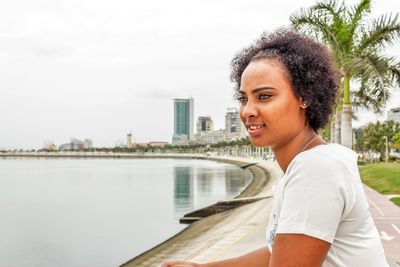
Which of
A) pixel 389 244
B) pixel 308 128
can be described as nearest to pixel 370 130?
pixel 389 244

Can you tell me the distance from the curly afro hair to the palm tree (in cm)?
1183

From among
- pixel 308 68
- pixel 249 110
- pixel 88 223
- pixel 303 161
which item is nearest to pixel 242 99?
pixel 249 110

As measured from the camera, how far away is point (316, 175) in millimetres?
1230

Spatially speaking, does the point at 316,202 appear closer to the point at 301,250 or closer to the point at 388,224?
the point at 301,250

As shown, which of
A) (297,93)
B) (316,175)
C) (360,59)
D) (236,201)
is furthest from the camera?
(236,201)

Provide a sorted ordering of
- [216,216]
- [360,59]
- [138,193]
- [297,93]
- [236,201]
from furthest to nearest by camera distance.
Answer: [138,193] < [236,201] < [216,216] < [360,59] < [297,93]

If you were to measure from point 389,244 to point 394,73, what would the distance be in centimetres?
528

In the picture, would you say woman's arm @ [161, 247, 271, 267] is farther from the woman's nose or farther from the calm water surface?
the calm water surface

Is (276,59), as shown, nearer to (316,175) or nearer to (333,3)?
(316,175)

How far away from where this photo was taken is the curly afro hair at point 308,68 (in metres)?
1.49

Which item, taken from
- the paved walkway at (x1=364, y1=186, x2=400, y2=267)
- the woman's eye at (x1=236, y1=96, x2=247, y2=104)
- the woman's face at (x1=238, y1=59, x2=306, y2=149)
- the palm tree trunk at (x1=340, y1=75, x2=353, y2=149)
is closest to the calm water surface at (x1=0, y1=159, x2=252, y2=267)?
the paved walkway at (x1=364, y1=186, x2=400, y2=267)

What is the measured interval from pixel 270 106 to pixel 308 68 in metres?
0.18

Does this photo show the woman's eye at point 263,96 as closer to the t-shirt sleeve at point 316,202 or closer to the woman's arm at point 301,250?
the t-shirt sleeve at point 316,202

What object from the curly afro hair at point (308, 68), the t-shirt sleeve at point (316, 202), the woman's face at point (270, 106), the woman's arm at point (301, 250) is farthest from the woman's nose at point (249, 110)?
the woman's arm at point (301, 250)
